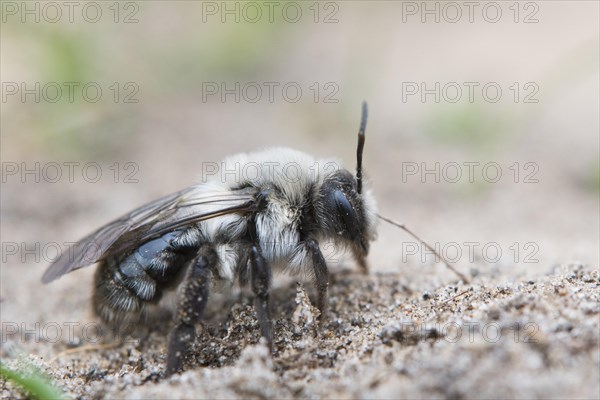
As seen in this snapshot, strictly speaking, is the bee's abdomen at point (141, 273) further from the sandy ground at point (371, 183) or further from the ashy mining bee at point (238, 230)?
the sandy ground at point (371, 183)

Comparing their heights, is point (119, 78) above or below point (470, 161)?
above

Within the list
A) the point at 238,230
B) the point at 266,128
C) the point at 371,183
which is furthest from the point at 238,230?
the point at 266,128

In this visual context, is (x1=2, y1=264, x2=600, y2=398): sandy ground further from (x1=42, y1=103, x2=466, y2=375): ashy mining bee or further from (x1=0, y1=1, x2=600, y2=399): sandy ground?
(x1=42, y1=103, x2=466, y2=375): ashy mining bee

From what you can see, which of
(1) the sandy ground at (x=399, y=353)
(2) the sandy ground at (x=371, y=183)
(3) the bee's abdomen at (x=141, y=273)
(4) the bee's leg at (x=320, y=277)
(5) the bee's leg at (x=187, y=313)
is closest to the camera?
(1) the sandy ground at (x=399, y=353)

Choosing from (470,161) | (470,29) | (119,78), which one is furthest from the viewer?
(470,29)

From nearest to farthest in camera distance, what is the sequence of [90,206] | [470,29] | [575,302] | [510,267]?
[575,302] < [510,267] < [90,206] < [470,29]

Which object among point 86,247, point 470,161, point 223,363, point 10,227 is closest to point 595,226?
point 470,161

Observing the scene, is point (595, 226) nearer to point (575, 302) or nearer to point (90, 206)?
point (575, 302)

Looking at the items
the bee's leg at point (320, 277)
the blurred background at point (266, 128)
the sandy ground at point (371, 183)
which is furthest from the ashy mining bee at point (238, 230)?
the blurred background at point (266, 128)
